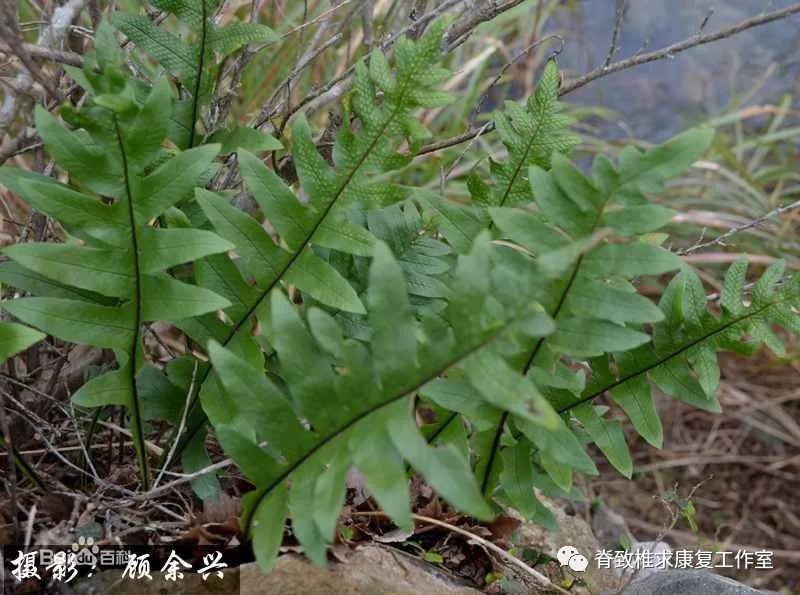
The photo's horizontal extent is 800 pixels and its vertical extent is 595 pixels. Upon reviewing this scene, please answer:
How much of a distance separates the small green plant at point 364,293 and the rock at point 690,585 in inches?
7.5

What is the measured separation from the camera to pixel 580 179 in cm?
106

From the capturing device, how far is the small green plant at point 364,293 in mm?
934

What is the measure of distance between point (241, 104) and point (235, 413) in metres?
1.54

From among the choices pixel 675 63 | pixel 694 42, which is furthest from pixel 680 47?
pixel 675 63

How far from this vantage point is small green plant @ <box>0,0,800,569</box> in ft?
3.06

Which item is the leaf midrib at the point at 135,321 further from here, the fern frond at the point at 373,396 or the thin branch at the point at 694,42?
the thin branch at the point at 694,42

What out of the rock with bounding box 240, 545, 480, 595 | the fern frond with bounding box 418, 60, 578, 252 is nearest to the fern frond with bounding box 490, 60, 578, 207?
the fern frond with bounding box 418, 60, 578, 252

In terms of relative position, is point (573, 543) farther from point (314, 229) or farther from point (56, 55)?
point (56, 55)

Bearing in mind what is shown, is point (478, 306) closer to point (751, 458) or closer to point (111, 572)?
point (111, 572)

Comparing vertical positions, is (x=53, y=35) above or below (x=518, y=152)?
above

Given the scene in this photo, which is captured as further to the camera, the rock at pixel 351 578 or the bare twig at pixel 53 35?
the bare twig at pixel 53 35

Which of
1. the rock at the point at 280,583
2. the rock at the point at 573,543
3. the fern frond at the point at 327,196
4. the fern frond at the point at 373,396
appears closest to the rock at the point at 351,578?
the rock at the point at 280,583

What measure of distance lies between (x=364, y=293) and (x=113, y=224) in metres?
0.37

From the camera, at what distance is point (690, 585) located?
1.37 meters
